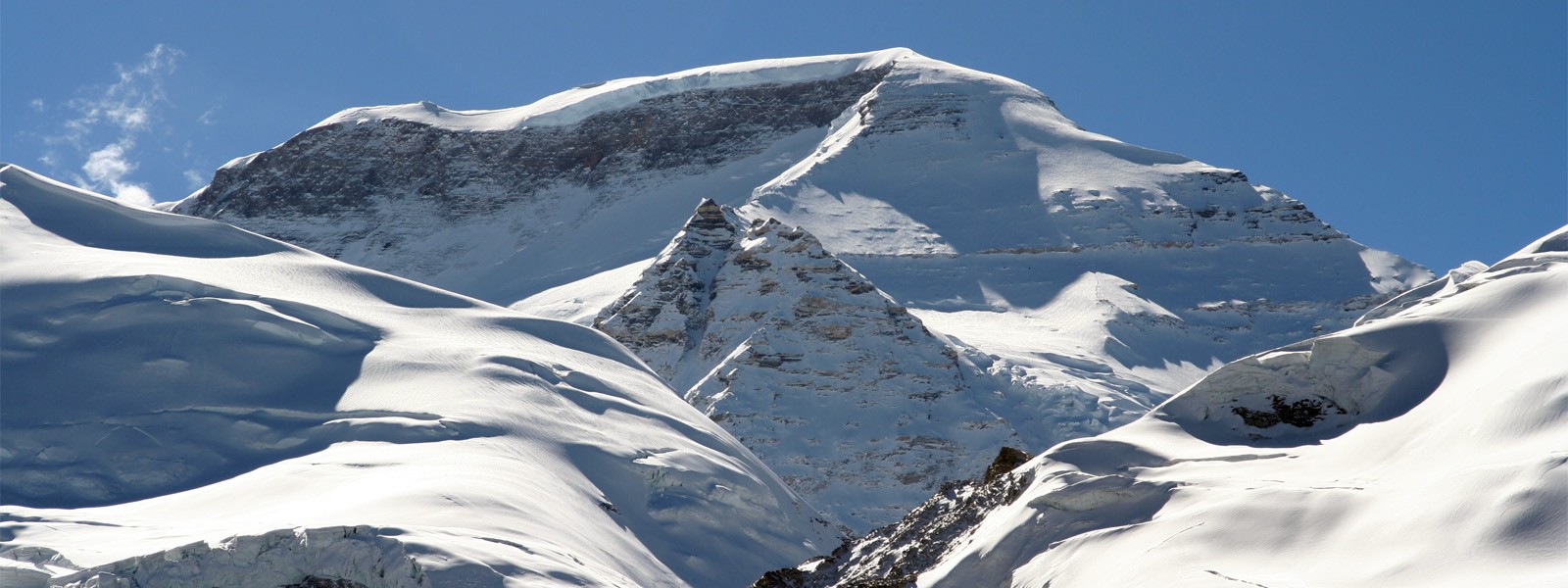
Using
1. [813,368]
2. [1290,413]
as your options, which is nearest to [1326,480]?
[1290,413]

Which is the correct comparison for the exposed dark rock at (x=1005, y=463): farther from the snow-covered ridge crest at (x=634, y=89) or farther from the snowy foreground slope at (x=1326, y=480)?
the snow-covered ridge crest at (x=634, y=89)

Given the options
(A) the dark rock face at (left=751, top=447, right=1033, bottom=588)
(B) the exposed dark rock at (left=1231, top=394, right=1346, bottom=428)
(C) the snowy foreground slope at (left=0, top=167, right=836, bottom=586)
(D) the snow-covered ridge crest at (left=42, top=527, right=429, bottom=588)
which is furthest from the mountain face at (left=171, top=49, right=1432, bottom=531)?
(B) the exposed dark rock at (left=1231, top=394, right=1346, bottom=428)

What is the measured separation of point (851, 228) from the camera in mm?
92062

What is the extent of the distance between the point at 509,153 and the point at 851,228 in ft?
140

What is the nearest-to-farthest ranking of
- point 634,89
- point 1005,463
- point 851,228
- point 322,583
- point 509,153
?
point 1005,463
point 322,583
point 851,228
point 509,153
point 634,89

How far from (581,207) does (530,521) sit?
91.6 m

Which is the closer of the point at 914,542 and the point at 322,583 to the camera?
the point at 914,542

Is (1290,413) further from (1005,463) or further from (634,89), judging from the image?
(634,89)

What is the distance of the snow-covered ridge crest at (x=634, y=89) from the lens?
415ft

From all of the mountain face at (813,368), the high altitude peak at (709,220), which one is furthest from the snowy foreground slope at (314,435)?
the high altitude peak at (709,220)

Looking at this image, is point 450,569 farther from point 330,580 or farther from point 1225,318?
point 1225,318

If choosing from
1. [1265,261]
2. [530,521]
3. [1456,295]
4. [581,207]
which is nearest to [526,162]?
[581,207]

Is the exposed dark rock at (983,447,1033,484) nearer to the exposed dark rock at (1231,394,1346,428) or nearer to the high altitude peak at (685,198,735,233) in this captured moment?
the exposed dark rock at (1231,394,1346,428)

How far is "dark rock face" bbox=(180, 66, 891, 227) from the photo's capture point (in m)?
119
